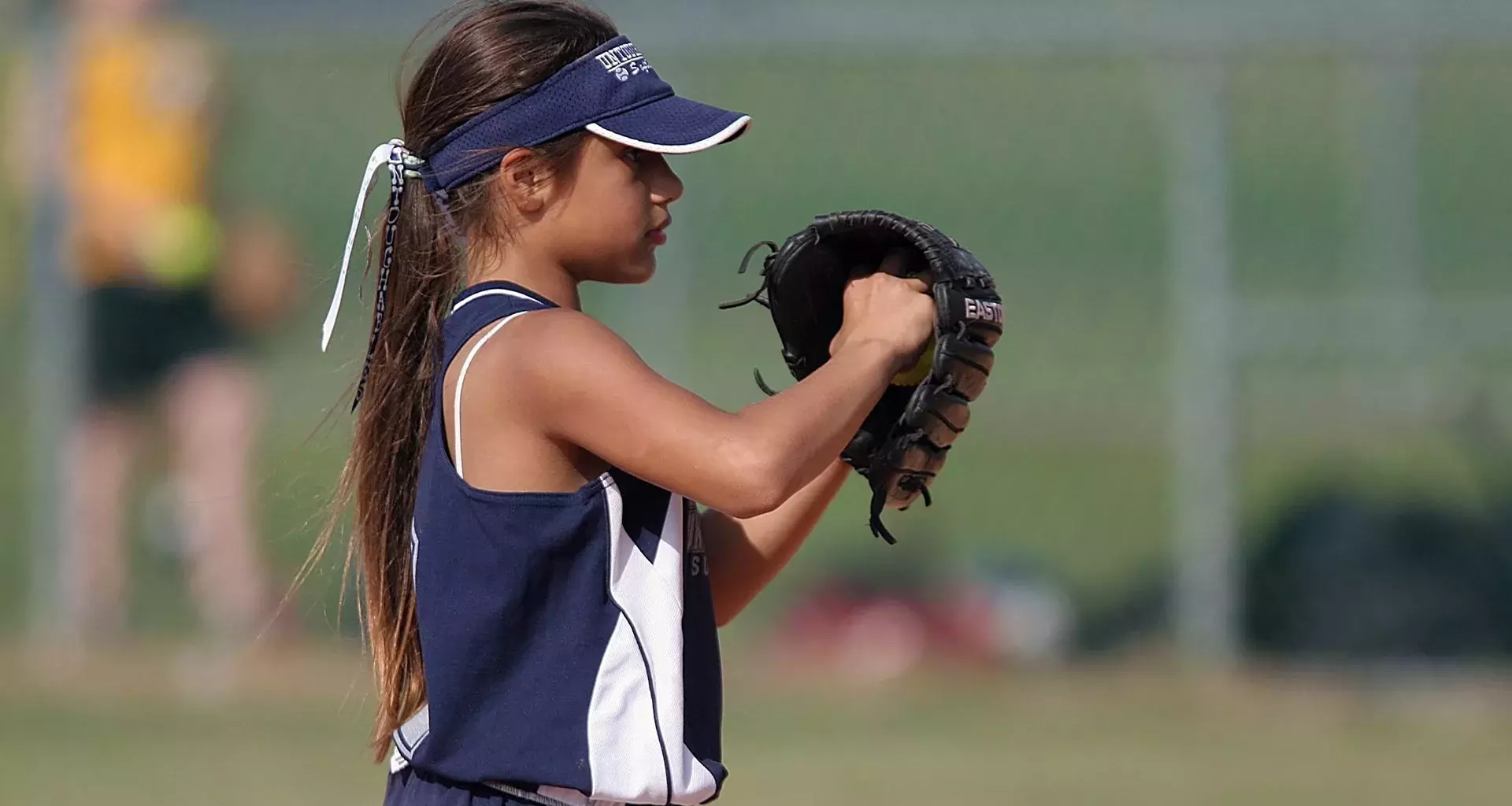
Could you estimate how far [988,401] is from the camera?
9867mm

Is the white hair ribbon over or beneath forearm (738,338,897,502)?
over

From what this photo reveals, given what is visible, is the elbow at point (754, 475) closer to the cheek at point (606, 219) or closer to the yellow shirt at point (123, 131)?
the cheek at point (606, 219)

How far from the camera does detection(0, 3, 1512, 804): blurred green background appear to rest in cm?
609

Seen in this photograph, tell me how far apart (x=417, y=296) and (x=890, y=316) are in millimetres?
638

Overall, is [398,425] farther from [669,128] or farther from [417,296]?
[669,128]

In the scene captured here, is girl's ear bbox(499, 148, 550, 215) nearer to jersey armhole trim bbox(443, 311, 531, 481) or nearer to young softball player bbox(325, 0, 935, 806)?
young softball player bbox(325, 0, 935, 806)

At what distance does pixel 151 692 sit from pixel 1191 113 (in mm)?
4323

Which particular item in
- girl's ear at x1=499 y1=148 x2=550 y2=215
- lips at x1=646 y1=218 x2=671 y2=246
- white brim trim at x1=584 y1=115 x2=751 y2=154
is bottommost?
lips at x1=646 y1=218 x2=671 y2=246

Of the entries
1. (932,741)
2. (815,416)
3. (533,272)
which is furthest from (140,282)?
(815,416)

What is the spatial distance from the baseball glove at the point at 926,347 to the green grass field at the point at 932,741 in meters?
2.93

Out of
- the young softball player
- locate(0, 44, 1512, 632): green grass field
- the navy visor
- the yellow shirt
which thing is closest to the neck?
the young softball player

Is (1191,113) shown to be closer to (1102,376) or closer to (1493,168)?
(1493,168)

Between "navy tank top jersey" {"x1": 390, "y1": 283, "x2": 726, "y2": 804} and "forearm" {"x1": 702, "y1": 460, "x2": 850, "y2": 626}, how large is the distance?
1.23ft

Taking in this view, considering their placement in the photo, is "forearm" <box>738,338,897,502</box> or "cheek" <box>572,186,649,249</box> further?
"cheek" <box>572,186,649,249</box>
